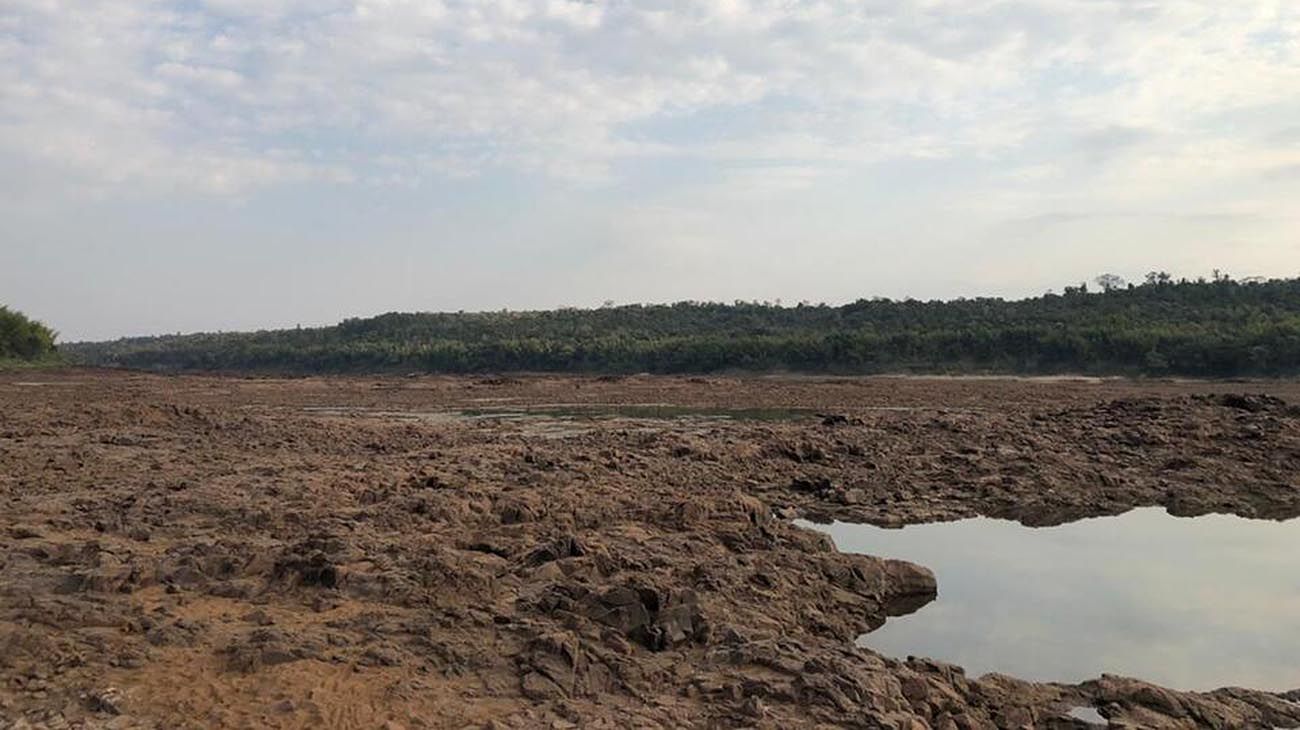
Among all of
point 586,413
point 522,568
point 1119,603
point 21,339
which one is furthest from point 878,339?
point 21,339

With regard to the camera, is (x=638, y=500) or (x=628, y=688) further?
(x=638, y=500)

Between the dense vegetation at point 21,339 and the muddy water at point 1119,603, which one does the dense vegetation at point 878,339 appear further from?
the muddy water at point 1119,603

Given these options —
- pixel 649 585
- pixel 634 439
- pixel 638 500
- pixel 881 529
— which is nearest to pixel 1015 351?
A: pixel 634 439

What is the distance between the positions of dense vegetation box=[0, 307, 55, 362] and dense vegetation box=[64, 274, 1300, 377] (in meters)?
16.8

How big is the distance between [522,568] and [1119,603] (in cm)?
593

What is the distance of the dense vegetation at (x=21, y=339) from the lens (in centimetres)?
5059

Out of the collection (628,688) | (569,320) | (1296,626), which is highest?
(569,320)

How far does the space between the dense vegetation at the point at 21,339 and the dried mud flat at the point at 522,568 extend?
40.4 meters

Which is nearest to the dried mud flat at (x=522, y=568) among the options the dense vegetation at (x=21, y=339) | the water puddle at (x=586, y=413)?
the water puddle at (x=586, y=413)

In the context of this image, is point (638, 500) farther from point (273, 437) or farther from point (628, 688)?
point (273, 437)

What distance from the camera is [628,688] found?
5.50 m

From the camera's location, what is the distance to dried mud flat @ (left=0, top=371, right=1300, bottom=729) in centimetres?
521

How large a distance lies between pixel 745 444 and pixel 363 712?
1171cm

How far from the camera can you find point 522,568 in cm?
745
